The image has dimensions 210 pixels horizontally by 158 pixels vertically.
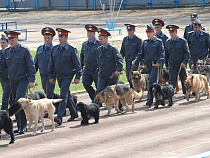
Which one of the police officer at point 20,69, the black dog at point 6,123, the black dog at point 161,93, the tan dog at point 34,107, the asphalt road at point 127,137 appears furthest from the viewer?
the black dog at point 161,93

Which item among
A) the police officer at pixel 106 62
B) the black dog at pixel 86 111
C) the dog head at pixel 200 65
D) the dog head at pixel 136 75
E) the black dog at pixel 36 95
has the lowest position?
the black dog at pixel 86 111

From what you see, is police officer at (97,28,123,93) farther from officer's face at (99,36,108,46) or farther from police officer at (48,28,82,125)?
police officer at (48,28,82,125)

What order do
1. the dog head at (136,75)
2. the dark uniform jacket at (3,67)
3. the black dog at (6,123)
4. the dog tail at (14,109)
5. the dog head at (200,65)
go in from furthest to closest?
the dog head at (200,65) → the dog head at (136,75) → the dark uniform jacket at (3,67) → the dog tail at (14,109) → the black dog at (6,123)

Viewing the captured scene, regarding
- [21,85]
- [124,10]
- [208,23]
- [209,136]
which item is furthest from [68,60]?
[124,10]

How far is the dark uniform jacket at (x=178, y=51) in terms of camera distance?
16.7m

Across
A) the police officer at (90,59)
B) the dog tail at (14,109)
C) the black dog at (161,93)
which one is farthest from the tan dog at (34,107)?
the black dog at (161,93)

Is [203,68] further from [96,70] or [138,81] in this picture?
[96,70]

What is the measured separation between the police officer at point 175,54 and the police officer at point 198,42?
1.11m

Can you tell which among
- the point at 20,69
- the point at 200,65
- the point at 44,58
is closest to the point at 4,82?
the point at 20,69

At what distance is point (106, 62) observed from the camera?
1492 cm

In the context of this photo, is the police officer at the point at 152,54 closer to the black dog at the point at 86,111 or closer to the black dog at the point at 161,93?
the black dog at the point at 161,93

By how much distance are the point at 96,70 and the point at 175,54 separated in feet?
8.65

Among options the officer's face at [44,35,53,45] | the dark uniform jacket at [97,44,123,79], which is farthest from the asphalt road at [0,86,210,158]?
the officer's face at [44,35,53,45]

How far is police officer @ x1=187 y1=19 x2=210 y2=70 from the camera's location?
1780cm
